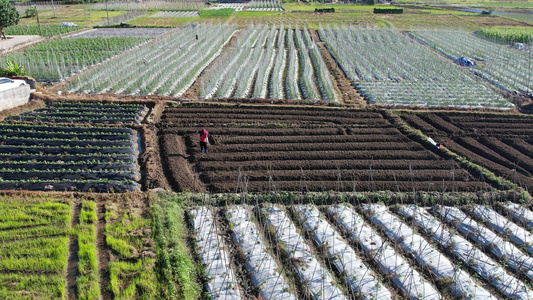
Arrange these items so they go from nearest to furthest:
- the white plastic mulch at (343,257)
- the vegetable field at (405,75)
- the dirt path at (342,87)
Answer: the white plastic mulch at (343,257), the dirt path at (342,87), the vegetable field at (405,75)

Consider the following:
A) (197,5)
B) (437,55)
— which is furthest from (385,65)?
(197,5)

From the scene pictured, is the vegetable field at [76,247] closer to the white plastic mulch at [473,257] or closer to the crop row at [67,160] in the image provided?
the crop row at [67,160]

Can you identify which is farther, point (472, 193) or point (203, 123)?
point (203, 123)

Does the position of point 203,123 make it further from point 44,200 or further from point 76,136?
point 44,200

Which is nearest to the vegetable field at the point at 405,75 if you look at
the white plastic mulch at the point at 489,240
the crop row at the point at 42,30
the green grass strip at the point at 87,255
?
the white plastic mulch at the point at 489,240

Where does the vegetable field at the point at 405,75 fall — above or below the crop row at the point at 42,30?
below

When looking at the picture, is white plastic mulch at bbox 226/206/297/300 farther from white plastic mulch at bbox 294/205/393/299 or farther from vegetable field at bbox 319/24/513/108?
vegetable field at bbox 319/24/513/108

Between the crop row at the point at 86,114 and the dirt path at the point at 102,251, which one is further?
the crop row at the point at 86,114

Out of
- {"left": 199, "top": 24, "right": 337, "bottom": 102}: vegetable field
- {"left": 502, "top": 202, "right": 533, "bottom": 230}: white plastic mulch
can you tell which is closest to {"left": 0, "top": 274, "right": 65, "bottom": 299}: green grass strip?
{"left": 502, "top": 202, "right": 533, "bottom": 230}: white plastic mulch
